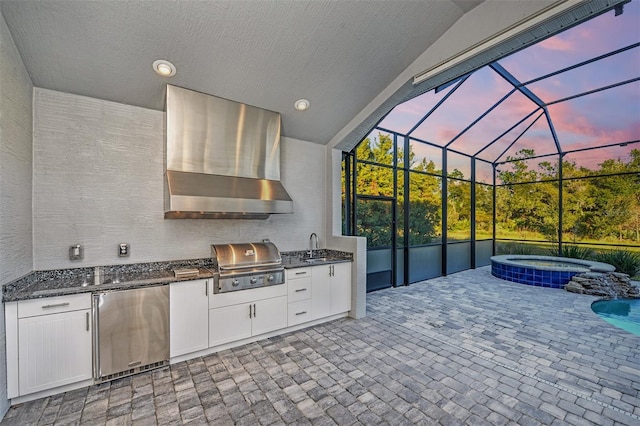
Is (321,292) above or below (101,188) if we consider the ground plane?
below

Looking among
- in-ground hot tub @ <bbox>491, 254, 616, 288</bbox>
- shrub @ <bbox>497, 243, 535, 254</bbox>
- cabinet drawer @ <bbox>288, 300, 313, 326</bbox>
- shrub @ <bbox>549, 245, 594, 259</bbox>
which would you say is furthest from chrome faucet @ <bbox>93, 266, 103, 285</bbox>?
shrub @ <bbox>549, 245, 594, 259</bbox>

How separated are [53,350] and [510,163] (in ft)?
35.7

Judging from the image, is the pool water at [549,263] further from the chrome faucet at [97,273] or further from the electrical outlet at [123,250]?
the chrome faucet at [97,273]

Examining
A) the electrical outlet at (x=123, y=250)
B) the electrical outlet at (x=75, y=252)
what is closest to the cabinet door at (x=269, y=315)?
the electrical outlet at (x=123, y=250)

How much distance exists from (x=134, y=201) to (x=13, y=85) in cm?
134

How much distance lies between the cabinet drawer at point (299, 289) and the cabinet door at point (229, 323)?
56 centimetres

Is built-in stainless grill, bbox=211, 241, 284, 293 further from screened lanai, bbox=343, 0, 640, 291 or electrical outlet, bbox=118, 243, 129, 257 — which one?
screened lanai, bbox=343, 0, 640, 291

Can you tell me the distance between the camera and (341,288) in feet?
13.4

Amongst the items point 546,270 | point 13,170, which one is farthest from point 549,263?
point 13,170

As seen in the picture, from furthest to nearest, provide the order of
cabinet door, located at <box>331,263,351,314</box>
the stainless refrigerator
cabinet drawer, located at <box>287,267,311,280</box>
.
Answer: cabinet door, located at <box>331,263,351,314</box>, cabinet drawer, located at <box>287,267,311,280</box>, the stainless refrigerator

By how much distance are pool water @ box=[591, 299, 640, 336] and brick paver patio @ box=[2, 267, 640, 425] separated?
0.41m

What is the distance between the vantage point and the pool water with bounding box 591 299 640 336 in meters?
4.05

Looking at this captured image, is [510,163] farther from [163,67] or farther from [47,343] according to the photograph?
[47,343]

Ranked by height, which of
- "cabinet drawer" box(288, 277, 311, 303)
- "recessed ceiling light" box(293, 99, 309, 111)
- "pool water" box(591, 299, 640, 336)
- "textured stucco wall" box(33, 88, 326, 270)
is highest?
"recessed ceiling light" box(293, 99, 309, 111)
